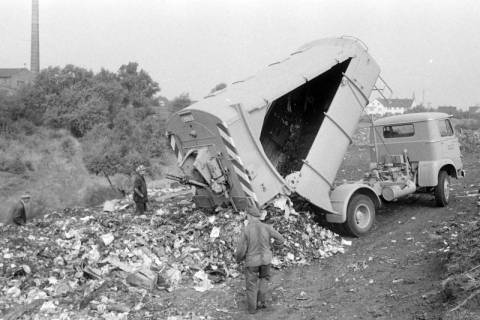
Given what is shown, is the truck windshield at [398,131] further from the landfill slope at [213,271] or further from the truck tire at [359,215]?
the truck tire at [359,215]

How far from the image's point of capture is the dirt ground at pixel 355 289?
15.1 feet

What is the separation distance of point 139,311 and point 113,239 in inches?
69.6

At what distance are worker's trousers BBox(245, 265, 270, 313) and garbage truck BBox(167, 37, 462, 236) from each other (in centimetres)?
70

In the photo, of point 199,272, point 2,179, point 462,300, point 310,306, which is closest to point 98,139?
point 2,179

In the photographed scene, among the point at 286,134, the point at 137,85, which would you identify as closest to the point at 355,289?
the point at 286,134

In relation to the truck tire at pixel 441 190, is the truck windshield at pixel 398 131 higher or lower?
higher

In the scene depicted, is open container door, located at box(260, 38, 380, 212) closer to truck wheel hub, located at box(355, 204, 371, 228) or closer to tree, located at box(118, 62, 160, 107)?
truck wheel hub, located at box(355, 204, 371, 228)

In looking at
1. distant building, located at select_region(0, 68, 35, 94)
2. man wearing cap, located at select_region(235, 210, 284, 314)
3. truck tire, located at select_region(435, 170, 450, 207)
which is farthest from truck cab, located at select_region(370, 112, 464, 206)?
distant building, located at select_region(0, 68, 35, 94)

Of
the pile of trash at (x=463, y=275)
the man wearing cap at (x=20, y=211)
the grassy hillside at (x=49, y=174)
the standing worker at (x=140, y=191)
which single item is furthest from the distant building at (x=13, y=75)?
the pile of trash at (x=463, y=275)

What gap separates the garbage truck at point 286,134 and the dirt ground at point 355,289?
820mm

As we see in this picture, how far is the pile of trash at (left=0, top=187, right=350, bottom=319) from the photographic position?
16.6 feet

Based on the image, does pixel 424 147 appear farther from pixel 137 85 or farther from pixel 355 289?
pixel 137 85

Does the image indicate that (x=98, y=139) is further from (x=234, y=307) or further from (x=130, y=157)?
(x=234, y=307)

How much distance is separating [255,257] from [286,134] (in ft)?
11.7
